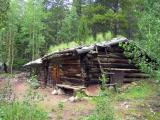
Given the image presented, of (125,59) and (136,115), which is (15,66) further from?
(136,115)

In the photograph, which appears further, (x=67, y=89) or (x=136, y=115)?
(x=67, y=89)

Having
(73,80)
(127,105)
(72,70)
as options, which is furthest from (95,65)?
(127,105)

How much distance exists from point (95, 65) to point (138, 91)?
343 centimetres

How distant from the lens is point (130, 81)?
74.9ft

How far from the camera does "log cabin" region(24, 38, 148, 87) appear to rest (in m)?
21.5

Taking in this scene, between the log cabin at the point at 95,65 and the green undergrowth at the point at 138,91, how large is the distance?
4.49ft

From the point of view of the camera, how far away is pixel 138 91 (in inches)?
791

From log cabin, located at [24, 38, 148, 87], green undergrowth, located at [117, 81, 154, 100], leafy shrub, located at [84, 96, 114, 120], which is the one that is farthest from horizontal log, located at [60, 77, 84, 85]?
leafy shrub, located at [84, 96, 114, 120]

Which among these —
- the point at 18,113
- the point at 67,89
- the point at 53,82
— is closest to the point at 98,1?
the point at 53,82

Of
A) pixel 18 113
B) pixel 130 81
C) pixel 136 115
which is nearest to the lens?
pixel 18 113

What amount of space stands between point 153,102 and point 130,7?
2296 cm

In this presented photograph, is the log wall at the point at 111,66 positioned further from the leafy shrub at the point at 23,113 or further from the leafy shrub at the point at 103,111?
the leafy shrub at the point at 23,113

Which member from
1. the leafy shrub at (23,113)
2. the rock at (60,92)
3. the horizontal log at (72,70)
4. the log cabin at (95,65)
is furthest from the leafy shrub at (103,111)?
the rock at (60,92)

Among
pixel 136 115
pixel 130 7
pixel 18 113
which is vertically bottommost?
pixel 136 115
